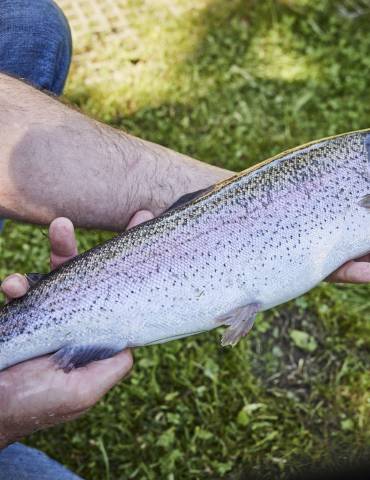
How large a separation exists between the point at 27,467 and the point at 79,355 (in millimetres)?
613

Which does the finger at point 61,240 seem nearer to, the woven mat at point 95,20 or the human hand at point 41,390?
the human hand at point 41,390

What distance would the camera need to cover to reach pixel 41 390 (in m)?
2.14

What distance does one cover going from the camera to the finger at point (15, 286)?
7.18 ft

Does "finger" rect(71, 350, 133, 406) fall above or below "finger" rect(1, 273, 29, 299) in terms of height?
below

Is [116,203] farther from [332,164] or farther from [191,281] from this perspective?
[332,164]

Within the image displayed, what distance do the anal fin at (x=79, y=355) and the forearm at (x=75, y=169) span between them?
69 cm

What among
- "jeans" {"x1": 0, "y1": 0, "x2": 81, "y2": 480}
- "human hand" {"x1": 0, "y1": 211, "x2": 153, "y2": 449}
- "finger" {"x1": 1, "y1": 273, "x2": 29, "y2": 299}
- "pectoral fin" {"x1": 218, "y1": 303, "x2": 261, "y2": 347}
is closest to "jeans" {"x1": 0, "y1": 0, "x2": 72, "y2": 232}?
"jeans" {"x1": 0, "y1": 0, "x2": 81, "y2": 480}

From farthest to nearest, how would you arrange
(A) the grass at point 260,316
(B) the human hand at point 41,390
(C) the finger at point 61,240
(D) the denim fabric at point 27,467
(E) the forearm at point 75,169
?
(A) the grass at point 260,316 < (E) the forearm at point 75,169 < (D) the denim fabric at point 27,467 < (C) the finger at point 61,240 < (B) the human hand at point 41,390

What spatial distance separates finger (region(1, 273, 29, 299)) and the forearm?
49cm

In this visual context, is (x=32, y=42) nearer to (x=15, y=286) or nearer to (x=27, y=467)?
(x=15, y=286)

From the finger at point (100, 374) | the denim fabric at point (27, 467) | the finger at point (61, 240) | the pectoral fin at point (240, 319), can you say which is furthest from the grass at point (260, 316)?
the finger at point (61, 240)

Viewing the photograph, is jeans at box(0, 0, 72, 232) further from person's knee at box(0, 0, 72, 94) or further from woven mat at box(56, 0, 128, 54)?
woven mat at box(56, 0, 128, 54)

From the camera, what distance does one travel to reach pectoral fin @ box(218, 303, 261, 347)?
2.31 metres

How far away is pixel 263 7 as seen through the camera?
16.0 ft
